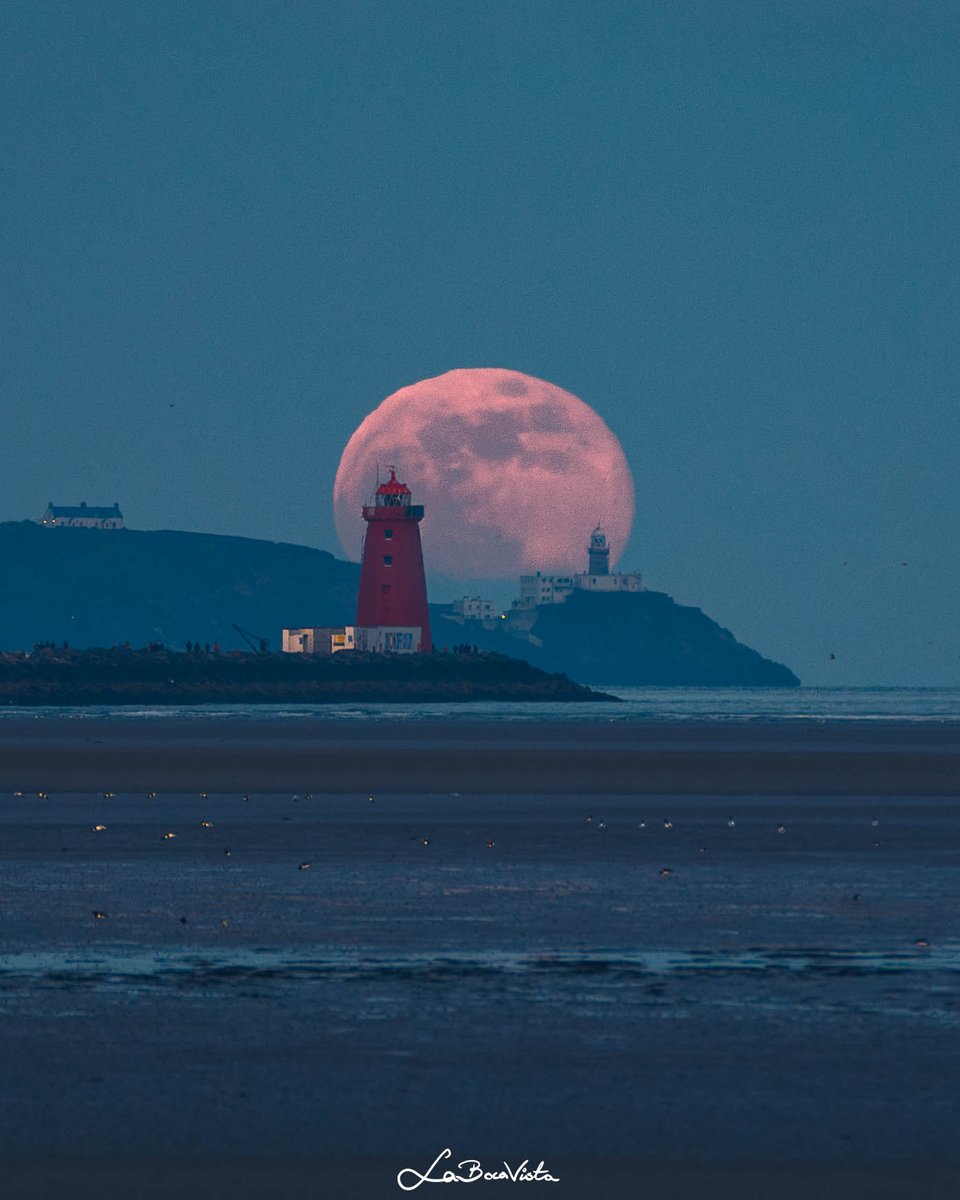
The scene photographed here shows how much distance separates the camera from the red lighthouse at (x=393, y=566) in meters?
170

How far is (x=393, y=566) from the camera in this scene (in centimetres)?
17212

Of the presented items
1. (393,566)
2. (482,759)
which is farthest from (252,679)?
(482,759)

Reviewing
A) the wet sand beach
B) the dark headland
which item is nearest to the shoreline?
the wet sand beach

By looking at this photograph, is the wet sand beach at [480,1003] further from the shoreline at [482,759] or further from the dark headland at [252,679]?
the dark headland at [252,679]

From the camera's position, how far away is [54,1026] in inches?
586

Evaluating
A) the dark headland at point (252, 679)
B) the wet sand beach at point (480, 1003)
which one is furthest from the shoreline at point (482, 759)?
the dark headland at point (252, 679)

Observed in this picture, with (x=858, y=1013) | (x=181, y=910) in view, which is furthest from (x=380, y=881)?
(x=858, y=1013)

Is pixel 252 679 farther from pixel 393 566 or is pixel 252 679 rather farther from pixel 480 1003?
pixel 480 1003

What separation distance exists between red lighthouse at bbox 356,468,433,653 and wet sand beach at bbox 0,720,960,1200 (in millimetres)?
133682

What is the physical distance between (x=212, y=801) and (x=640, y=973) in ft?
78.5

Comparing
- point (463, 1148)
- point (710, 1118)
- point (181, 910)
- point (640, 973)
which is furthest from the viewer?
point (181, 910)

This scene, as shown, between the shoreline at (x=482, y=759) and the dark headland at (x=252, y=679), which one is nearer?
the shoreline at (x=482, y=759)

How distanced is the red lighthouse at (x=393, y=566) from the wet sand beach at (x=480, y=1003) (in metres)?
134

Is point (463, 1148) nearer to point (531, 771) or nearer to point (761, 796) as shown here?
point (761, 796)
